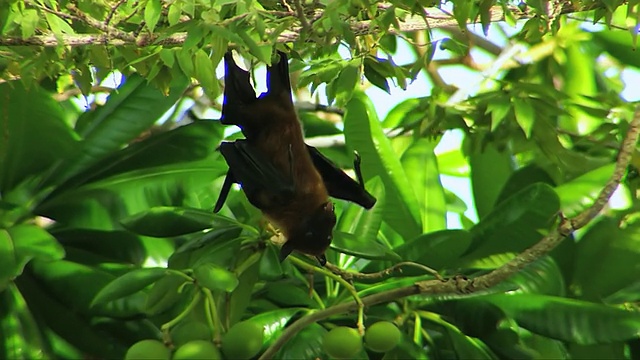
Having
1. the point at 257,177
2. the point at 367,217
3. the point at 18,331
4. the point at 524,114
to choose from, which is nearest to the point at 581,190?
the point at 524,114

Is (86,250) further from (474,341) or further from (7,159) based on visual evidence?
(474,341)

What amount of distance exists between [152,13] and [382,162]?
105cm

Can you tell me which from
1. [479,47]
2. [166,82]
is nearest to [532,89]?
[166,82]

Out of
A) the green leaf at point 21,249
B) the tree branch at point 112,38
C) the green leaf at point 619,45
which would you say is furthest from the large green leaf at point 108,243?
the green leaf at point 619,45

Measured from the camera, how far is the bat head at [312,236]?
2.02m

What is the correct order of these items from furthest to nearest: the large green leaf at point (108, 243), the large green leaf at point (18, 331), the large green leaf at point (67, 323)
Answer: the large green leaf at point (108, 243) < the large green leaf at point (67, 323) < the large green leaf at point (18, 331)

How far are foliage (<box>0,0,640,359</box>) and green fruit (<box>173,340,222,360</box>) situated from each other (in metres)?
0.05

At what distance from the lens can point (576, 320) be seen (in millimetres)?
2279

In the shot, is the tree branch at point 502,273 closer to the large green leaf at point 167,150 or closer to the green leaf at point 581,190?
the green leaf at point 581,190

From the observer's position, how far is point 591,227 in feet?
9.12

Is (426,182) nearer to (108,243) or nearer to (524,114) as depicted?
(524,114)

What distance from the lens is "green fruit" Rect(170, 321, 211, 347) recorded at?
1871 millimetres

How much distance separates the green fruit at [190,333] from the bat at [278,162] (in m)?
0.24

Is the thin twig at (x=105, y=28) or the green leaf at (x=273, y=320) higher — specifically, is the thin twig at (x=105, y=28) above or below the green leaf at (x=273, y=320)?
above
